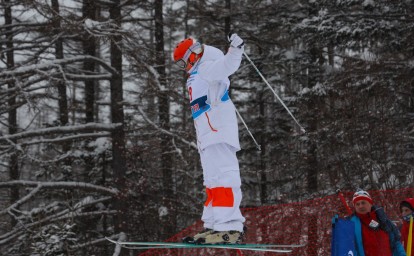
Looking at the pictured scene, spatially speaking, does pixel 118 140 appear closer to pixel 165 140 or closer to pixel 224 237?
pixel 165 140

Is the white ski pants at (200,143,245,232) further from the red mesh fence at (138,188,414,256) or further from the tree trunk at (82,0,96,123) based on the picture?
the tree trunk at (82,0,96,123)

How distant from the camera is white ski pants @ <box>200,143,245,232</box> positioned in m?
4.45

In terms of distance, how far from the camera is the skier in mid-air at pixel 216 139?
4.46m

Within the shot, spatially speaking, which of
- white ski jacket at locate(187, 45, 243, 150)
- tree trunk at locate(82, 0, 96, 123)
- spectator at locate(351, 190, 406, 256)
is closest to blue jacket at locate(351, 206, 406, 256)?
spectator at locate(351, 190, 406, 256)

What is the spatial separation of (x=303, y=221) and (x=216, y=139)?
4.20 metres

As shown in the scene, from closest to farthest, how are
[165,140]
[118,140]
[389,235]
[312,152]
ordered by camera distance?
[389,235] < [118,140] < [165,140] < [312,152]

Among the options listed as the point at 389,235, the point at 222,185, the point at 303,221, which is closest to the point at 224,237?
the point at 222,185

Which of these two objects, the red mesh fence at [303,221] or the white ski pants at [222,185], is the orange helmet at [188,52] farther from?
the red mesh fence at [303,221]

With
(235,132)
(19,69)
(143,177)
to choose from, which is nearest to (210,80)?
(235,132)

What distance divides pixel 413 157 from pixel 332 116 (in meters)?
2.10

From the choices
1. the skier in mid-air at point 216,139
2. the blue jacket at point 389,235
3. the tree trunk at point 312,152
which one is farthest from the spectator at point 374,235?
the tree trunk at point 312,152

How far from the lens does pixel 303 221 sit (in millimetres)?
8188

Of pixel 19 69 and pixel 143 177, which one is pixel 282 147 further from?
pixel 19 69

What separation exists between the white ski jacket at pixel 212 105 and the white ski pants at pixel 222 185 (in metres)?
0.09
